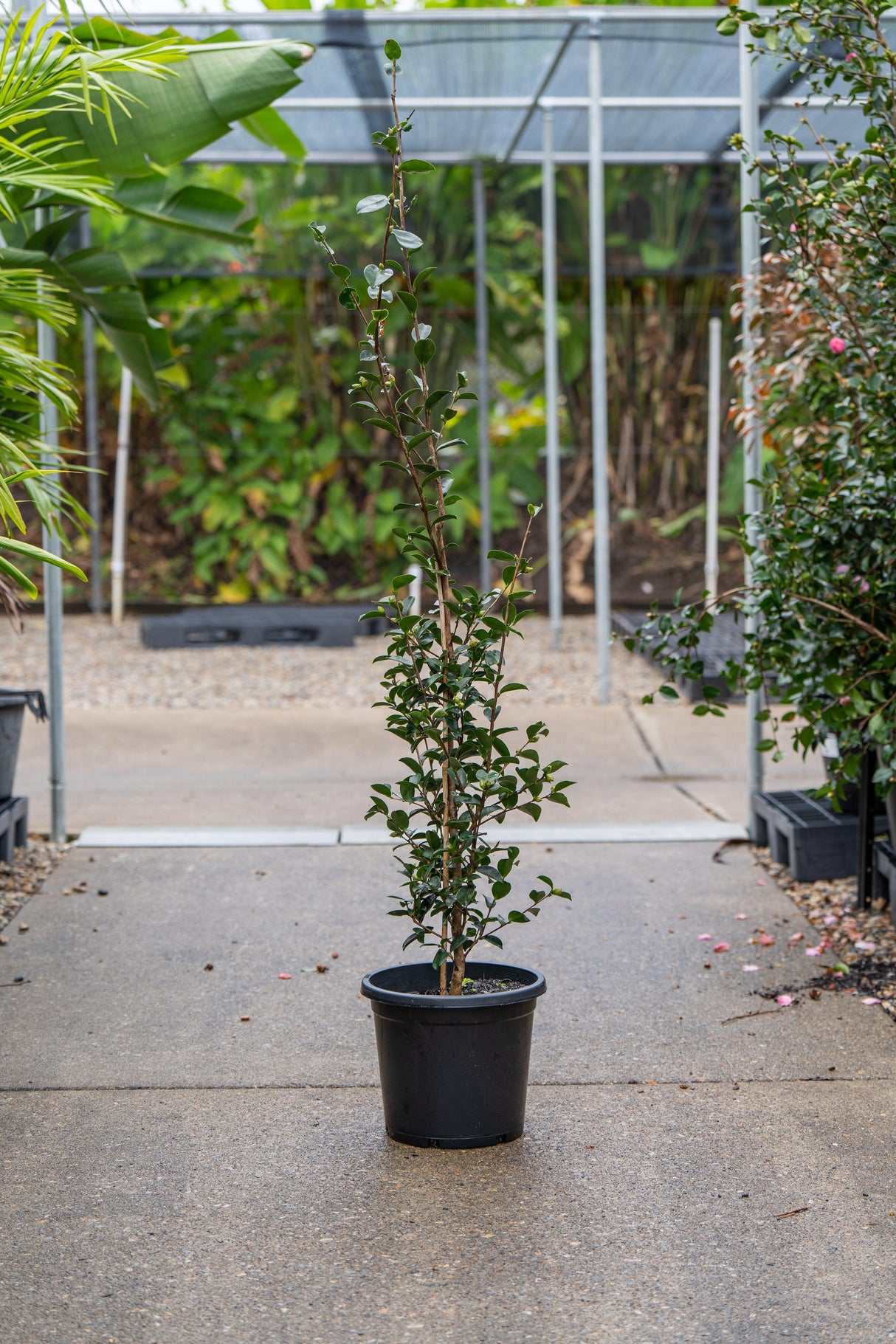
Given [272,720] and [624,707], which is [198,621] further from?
[624,707]

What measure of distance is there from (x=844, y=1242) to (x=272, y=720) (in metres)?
5.32

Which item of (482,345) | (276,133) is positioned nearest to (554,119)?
(482,345)

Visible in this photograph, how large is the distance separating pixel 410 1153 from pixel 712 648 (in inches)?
242

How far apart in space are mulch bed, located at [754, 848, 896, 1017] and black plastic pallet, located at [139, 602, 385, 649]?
17.8ft

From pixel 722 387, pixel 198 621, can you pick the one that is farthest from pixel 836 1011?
pixel 722 387

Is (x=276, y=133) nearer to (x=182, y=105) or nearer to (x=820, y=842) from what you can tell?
(x=182, y=105)

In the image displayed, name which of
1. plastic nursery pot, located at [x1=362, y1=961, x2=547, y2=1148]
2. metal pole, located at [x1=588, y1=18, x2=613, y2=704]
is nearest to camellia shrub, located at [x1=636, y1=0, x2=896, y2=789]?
plastic nursery pot, located at [x1=362, y1=961, x2=547, y2=1148]

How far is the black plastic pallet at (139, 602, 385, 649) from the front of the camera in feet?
30.6

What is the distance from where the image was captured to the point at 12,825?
4578 millimetres

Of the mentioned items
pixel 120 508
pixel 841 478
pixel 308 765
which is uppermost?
pixel 120 508

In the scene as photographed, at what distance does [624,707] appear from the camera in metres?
7.56

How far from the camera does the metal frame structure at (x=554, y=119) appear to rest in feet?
20.1

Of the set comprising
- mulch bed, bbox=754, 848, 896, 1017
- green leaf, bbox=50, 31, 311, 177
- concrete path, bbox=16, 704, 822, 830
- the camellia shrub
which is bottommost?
mulch bed, bbox=754, 848, 896, 1017

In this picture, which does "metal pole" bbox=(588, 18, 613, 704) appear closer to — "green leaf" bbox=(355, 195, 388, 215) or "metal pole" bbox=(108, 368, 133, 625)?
"metal pole" bbox=(108, 368, 133, 625)
